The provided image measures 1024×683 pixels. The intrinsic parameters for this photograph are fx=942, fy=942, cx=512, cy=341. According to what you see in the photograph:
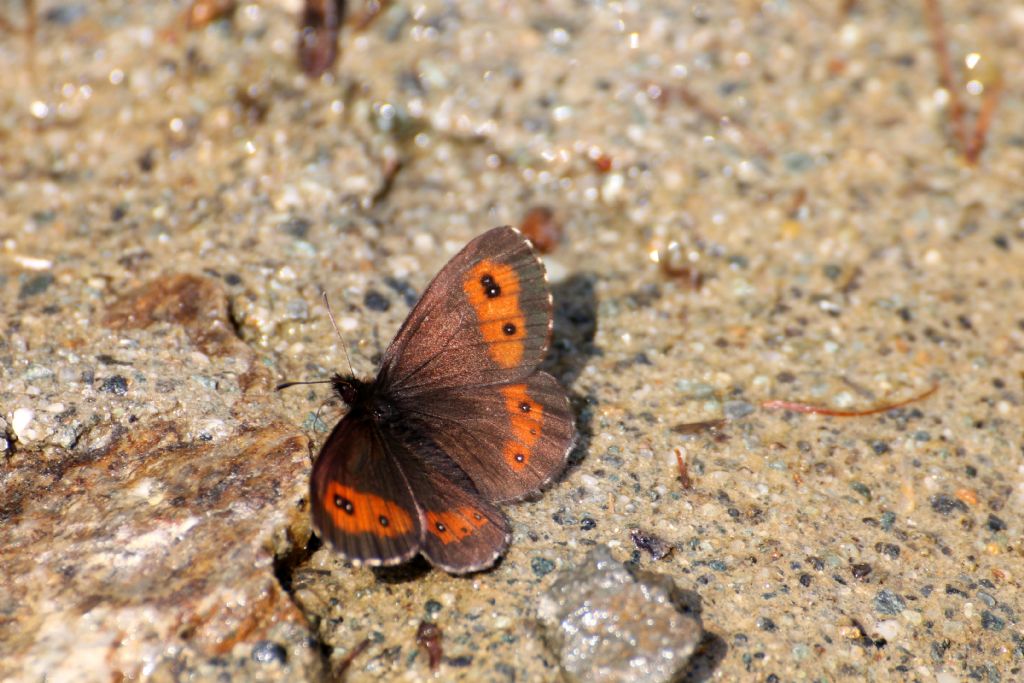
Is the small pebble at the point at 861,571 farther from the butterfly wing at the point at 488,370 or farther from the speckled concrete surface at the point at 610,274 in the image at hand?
the butterfly wing at the point at 488,370

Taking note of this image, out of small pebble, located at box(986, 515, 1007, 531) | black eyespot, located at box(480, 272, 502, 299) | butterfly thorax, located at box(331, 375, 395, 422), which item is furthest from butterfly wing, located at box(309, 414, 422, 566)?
small pebble, located at box(986, 515, 1007, 531)

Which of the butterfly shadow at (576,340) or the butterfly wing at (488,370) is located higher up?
the butterfly wing at (488,370)

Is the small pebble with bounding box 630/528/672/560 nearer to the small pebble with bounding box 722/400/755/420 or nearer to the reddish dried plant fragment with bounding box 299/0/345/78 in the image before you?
the small pebble with bounding box 722/400/755/420

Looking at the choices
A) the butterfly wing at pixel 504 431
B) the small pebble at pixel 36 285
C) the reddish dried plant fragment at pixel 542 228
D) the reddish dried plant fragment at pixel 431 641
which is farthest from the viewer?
the reddish dried plant fragment at pixel 542 228

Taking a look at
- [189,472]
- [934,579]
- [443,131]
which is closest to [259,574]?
[189,472]

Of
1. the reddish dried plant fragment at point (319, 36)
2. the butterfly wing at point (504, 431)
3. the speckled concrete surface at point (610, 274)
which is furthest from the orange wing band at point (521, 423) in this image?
the reddish dried plant fragment at point (319, 36)

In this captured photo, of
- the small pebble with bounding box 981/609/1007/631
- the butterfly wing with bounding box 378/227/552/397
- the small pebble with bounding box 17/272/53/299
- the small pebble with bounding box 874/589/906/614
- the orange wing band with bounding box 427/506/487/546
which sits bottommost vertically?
the small pebble with bounding box 981/609/1007/631

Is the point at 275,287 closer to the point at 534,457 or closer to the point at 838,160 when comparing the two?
the point at 534,457

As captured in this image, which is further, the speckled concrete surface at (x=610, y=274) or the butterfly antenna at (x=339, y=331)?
the butterfly antenna at (x=339, y=331)
